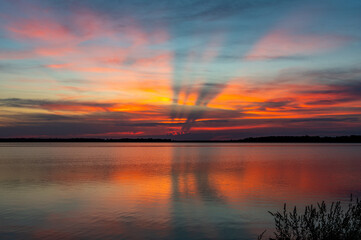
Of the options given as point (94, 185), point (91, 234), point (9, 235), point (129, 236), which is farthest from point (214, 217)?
point (94, 185)

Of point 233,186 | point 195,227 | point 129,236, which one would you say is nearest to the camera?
point 129,236

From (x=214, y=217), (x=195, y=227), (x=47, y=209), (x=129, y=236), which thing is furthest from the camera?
(x=47, y=209)

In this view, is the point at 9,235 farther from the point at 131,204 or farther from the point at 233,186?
the point at 233,186

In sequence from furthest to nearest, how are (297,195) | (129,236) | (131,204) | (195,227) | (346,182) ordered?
(346,182)
(297,195)
(131,204)
(195,227)
(129,236)

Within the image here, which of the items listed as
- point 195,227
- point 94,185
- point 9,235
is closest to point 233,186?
point 94,185

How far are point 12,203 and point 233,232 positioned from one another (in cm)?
1846

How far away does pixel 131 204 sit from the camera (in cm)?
2677

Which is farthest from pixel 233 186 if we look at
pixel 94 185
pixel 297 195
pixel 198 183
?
pixel 94 185

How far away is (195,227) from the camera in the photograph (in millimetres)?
19969

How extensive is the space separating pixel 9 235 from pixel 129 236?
647 centimetres

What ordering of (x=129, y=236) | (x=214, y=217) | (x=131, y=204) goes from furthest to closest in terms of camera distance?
(x=131, y=204), (x=214, y=217), (x=129, y=236)

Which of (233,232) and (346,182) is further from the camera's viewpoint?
(346,182)

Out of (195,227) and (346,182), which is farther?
(346,182)

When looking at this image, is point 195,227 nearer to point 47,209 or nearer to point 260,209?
point 260,209
